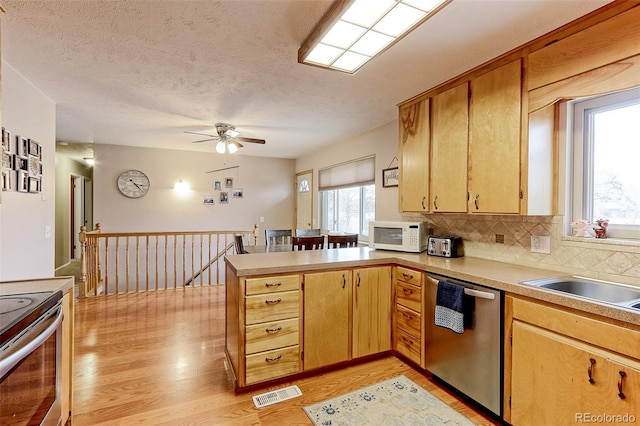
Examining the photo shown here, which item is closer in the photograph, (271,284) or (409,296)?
(271,284)

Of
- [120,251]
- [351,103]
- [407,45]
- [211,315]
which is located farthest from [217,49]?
[120,251]

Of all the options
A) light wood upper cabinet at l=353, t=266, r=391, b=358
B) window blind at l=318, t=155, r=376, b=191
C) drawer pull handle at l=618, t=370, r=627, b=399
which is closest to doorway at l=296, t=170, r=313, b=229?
window blind at l=318, t=155, r=376, b=191

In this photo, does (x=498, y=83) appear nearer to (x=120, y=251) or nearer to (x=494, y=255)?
(x=494, y=255)

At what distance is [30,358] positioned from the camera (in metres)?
1.18

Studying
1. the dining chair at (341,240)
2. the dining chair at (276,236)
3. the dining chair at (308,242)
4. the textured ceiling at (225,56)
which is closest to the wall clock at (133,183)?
the textured ceiling at (225,56)

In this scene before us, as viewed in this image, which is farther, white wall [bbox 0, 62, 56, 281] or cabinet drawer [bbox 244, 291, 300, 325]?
white wall [bbox 0, 62, 56, 281]

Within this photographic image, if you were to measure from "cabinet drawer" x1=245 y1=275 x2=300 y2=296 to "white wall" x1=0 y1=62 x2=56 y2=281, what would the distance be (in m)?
1.80

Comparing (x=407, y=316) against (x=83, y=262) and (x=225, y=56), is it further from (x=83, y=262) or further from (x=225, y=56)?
(x=83, y=262)

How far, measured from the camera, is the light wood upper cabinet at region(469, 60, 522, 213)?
2082mm

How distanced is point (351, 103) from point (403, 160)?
0.80 m

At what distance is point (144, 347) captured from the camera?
9.23ft

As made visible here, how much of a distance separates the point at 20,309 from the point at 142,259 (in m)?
4.82

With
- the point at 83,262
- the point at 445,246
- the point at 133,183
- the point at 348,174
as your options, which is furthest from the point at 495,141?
the point at 133,183

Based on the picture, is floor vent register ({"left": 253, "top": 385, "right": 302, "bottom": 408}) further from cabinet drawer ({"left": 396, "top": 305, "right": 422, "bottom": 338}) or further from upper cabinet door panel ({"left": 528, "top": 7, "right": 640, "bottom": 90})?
upper cabinet door panel ({"left": 528, "top": 7, "right": 640, "bottom": 90})
